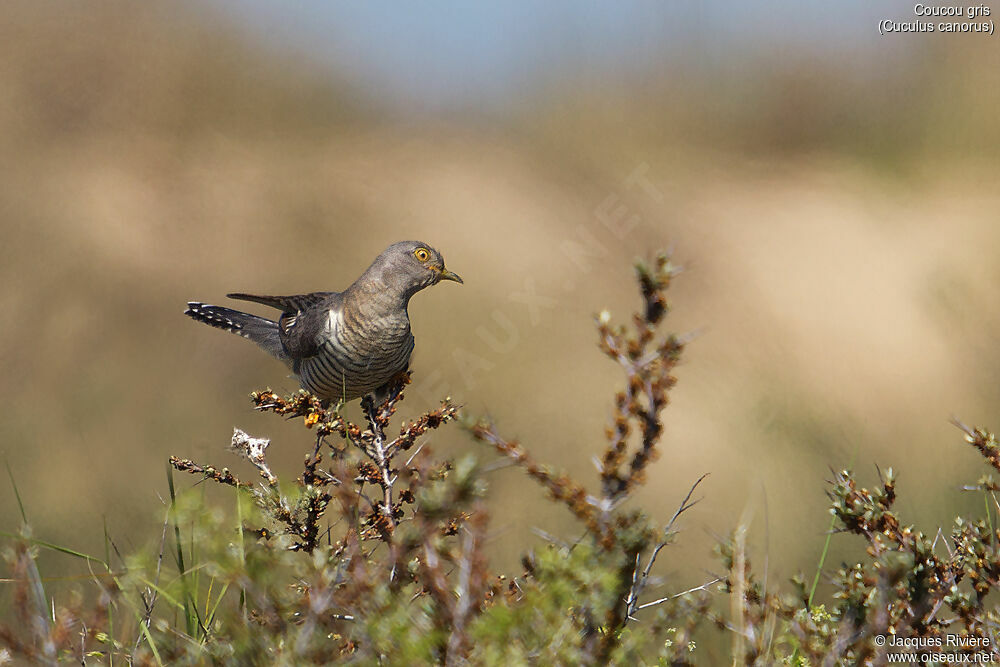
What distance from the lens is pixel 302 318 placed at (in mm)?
4262

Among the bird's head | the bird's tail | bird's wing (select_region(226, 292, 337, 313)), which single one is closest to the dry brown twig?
the bird's head

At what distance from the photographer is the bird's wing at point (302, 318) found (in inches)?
158

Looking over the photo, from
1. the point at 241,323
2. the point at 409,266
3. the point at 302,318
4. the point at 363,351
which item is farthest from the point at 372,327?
the point at 241,323

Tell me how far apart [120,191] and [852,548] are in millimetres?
8375

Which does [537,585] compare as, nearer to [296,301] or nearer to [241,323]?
[296,301]

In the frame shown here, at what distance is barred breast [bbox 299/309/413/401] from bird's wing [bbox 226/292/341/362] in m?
0.14

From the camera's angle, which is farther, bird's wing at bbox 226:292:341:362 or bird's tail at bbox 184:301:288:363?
bird's tail at bbox 184:301:288:363

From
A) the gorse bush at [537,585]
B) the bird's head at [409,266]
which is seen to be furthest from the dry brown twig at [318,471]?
the bird's head at [409,266]

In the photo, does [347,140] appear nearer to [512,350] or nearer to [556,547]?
[512,350]

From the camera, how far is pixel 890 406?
888 centimetres

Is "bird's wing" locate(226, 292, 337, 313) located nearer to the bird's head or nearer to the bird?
the bird

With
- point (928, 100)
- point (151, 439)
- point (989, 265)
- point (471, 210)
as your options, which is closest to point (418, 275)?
point (151, 439)

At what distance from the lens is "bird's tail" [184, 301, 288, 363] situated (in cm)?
A: 488

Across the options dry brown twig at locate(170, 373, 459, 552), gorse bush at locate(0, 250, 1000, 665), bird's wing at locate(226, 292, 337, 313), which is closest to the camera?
gorse bush at locate(0, 250, 1000, 665)
